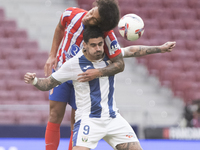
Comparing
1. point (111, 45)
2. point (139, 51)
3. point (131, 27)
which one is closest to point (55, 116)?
point (111, 45)

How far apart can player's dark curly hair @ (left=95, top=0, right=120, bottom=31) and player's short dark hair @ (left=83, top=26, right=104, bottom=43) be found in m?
0.05

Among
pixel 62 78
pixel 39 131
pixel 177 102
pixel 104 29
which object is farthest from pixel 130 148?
pixel 177 102

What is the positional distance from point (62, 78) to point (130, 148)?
92 centimetres

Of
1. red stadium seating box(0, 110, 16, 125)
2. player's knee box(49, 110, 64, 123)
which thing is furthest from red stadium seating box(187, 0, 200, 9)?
player's knee box(49, 110, 64, 123)

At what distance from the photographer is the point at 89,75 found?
350 centimetres

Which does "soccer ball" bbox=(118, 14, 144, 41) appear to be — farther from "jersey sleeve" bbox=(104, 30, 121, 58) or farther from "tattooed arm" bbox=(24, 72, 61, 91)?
"tattooed arm" bbox=(24, 72, 61, 91)

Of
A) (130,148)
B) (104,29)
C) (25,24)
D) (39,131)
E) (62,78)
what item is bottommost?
(39,131)

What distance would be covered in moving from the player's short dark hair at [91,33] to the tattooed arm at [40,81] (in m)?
0.50

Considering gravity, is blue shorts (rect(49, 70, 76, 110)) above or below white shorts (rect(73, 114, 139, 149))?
above

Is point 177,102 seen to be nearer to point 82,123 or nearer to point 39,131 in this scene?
point 39,131

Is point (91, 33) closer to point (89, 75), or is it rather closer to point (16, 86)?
point (89, 75)

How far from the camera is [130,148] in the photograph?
138 inches

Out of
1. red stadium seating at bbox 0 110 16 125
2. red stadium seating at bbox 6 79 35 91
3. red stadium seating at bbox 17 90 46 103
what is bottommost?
red stadium seating at bbox 0 110 16 125

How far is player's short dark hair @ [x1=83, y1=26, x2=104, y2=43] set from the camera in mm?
3436
